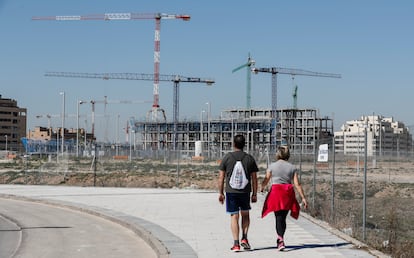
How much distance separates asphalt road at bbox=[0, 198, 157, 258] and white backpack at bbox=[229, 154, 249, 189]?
2.08m

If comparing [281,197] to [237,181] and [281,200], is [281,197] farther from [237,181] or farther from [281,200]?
[237,181]

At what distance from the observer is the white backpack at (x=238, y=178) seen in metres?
10.4

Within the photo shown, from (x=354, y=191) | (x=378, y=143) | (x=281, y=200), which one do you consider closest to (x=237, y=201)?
(x=281, y=200)

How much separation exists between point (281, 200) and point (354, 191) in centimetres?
1950

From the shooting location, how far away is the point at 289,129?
171m

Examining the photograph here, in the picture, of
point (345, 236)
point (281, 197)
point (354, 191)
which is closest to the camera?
point (281, 197)

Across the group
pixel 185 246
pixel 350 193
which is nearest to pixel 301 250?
pixel 185 246

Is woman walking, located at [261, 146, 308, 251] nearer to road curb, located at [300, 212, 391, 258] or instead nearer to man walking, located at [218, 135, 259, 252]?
man walking, located at [218, 135, 259, 252]

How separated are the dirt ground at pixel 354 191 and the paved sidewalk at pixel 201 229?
785mm

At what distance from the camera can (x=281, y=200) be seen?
1066 centimetres

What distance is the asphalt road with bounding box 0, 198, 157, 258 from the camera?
11727 millimetres

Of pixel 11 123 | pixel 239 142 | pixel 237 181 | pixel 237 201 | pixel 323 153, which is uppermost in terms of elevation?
pixel 11 123

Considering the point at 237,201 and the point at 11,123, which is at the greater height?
the point at 11,123

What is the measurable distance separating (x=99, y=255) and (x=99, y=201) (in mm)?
11373
